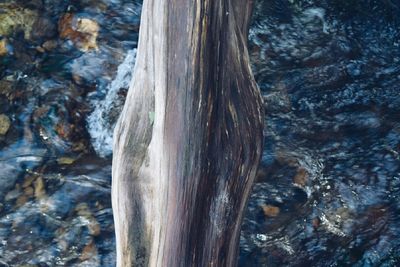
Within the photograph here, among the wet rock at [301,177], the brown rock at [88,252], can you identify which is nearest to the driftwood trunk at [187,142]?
the brown rock at [88,252]

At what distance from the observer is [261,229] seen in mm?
3742

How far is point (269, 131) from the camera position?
163 inches

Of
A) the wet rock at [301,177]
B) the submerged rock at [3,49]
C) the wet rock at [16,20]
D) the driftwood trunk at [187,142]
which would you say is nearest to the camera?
the driftwood trunk at [187,142]

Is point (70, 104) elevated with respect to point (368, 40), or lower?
lower

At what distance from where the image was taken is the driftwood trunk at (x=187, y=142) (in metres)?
2.50

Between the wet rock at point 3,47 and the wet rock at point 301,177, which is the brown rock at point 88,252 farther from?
the wet rock at point 3,47

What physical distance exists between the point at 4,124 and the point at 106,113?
66 cm

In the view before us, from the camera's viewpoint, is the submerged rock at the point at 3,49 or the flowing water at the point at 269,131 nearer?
the flowing water at the point at 269,131

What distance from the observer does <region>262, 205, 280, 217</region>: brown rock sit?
381 centimetres

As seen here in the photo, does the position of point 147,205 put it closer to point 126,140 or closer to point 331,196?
point 126,140

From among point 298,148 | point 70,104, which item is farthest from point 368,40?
point 70,104

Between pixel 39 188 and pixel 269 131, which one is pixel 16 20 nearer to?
pixel 39 188

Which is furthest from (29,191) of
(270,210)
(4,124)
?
(270,210)

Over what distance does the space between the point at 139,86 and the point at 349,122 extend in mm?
1809
